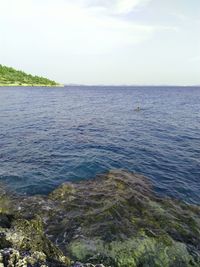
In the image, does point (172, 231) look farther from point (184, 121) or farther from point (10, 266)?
point (184, 121)

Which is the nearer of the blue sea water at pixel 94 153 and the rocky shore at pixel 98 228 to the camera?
the rocky shore at pixel 98 228

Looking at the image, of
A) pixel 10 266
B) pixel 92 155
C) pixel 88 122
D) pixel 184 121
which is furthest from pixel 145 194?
pixel 184 121

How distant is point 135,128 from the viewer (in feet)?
135

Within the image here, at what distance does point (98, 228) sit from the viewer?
44.6ft

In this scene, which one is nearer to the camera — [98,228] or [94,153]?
[98,228]

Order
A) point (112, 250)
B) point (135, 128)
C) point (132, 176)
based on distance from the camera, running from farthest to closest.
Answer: point (135, 128), point (132, 176), point (112, 250)

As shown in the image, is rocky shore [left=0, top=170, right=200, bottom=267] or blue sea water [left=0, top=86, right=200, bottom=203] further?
blue sea water [left=0, top=86, right=200, bottom=203]

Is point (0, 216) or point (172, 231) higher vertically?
point (0, 216)

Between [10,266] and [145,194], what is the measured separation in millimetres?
11506

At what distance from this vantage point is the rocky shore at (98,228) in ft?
34.5

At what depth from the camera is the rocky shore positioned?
34.5 ft

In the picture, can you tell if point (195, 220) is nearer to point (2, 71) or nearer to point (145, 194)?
point (145, 194)

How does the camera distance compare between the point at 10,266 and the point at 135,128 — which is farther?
the point at 135,128

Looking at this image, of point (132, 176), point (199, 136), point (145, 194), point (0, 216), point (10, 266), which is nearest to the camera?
point (10, 266)
